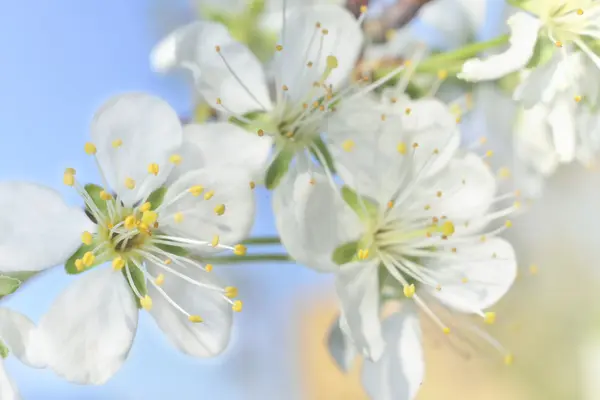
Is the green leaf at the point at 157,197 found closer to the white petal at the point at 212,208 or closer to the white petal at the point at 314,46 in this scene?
the white petal at the point at 212,208

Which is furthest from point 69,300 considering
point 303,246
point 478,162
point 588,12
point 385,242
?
point 588,12

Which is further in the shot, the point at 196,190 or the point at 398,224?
the point at 398,224

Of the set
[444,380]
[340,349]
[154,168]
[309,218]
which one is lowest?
[444,380]

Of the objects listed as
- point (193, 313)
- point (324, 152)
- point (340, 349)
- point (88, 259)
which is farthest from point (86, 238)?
point (340, 349)

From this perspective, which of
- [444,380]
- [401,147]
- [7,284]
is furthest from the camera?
[444,380]

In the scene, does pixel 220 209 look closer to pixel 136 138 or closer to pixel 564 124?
pixel 136 138

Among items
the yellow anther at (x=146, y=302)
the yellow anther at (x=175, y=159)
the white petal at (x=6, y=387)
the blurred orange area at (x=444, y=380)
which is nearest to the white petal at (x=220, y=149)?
the yellow anther at (x=175, y=159)

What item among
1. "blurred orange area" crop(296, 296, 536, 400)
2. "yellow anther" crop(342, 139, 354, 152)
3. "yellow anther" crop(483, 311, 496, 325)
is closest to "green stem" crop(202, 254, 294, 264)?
"yellow anther" crop(342, 139, 354, 152)

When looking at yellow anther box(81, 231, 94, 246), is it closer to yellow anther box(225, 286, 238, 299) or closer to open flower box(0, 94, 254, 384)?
open flower box(0, 94, 254, 384)
